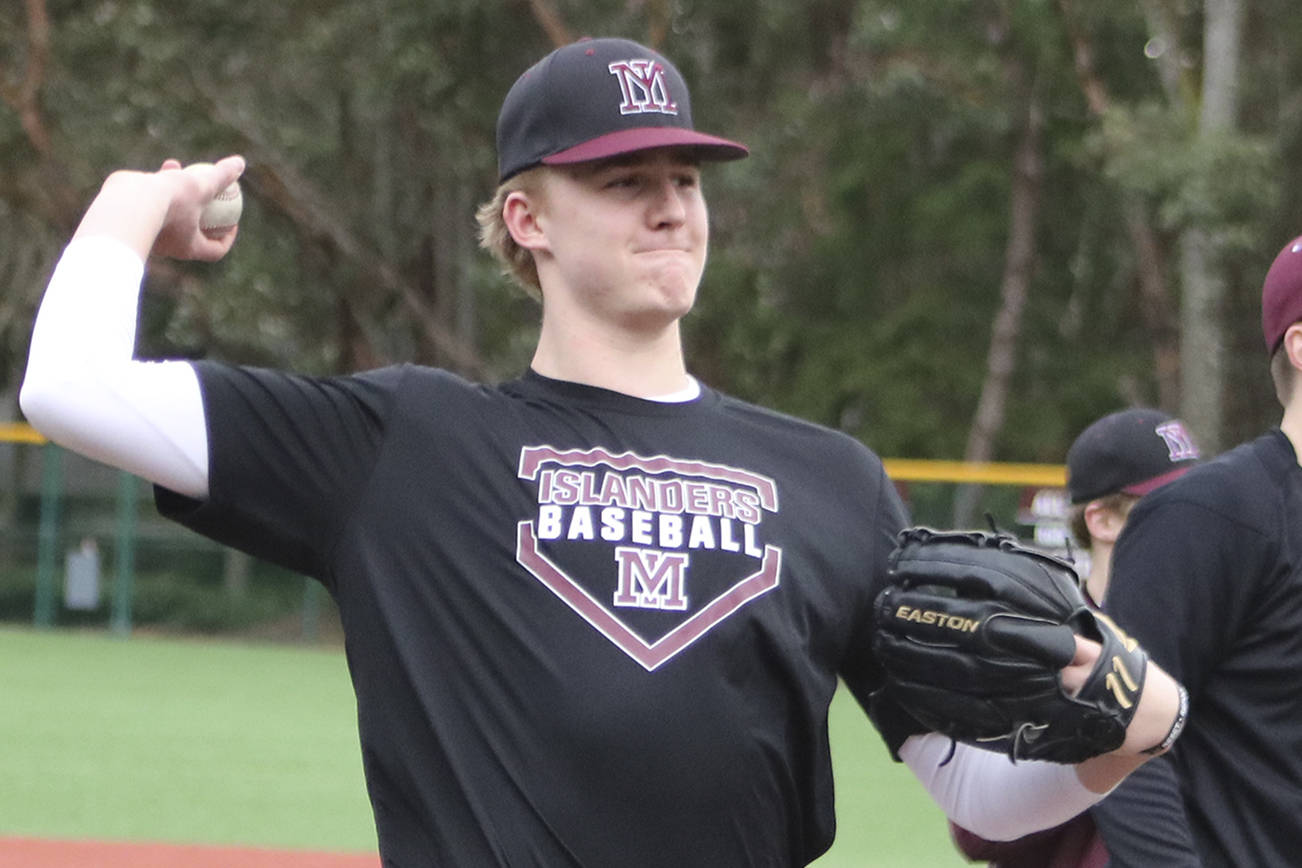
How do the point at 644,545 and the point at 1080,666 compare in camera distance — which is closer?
the point at 1080,666

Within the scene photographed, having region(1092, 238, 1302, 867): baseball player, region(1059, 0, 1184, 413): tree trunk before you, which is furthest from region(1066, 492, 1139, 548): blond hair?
region(1059, 0, 1184, 413): tree trunk

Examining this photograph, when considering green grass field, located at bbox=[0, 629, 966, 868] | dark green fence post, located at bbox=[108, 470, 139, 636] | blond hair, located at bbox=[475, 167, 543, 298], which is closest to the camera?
blond hair, located at bbox=[475, 167, 543, 298]

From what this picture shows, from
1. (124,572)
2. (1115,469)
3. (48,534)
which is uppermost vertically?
(1115,469)

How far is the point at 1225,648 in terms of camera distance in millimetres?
3227

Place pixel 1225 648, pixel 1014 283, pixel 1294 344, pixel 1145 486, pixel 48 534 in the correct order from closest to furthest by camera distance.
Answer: pixel 1225 648 < pixel 1294 344 < pixel 1145 486 < pixel 48 534 < pixel 1014 283

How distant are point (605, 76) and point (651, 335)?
1.15ft

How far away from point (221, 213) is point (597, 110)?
1.67 ft

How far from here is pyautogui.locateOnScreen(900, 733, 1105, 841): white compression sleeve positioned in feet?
7.79

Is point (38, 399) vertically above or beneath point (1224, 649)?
above

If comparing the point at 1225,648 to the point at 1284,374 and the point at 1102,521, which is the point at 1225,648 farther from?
the point at 1102,521

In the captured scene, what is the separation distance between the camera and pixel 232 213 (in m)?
2.50

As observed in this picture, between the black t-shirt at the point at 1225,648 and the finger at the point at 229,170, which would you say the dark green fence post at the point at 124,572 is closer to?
the black t-shirt at the point at 1225,648

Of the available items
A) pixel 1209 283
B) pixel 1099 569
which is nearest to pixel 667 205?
pixel 1099 569

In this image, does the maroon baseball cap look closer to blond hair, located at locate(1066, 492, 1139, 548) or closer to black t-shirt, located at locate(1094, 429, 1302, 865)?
black t-shirt, located at locate(1094, 429, 1302, 865)
